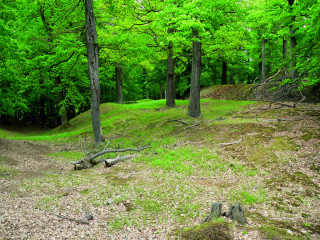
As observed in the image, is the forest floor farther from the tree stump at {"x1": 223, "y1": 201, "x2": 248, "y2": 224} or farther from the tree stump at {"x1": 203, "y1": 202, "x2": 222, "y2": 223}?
the tree stump at {"x1": 203, "y1": 202, "x2": 222, "y2": 223}

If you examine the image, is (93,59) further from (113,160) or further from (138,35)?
(113,160)

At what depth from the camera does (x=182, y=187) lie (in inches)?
285

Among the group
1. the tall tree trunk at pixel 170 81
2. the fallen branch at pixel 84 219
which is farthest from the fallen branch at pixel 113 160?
the tall tree trunk at pixel 170 81

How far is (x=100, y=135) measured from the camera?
1469 centimetres

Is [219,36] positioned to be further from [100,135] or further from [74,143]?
[74,143]

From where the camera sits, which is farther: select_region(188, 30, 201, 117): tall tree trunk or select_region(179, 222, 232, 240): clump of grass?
select_region(188, 30, 201, 117): tall tree trunk

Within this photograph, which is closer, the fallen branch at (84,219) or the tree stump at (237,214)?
the tree stump at (237,214)

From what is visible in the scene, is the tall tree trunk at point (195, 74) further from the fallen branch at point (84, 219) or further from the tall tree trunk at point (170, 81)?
the fallen branch at point (84, 219)

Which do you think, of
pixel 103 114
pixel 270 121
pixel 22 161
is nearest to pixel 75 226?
pixel 22 161

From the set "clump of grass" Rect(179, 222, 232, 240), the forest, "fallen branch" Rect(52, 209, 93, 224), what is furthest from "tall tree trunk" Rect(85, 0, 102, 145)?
"clump of grass" Rect(179, 222, 232, 240)

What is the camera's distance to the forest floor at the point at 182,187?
473 cm

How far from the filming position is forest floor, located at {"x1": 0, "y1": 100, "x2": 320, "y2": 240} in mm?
4730

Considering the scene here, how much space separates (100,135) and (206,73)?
2138 centimetres

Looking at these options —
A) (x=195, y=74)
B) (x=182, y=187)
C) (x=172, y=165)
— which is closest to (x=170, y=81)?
(x=195, y=74)
